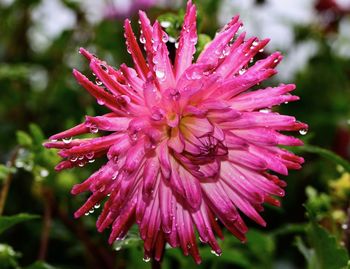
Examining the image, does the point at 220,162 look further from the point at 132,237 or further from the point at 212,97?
the point at 132,237

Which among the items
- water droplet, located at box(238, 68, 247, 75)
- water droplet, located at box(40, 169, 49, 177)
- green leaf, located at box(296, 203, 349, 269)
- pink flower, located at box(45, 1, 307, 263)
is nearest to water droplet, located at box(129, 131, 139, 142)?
pink flower, located at box(45, 1, 307, 263)

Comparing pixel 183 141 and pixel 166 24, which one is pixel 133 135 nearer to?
pixel 183 141

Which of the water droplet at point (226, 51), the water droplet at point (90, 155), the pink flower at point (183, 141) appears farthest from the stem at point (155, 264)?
the water droplet at point (226, 51)

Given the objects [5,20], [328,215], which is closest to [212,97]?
[328,215]

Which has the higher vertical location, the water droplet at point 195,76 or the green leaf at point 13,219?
the water droplet at point 195,76

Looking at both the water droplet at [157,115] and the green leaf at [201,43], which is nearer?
the water droplet at [157,115]

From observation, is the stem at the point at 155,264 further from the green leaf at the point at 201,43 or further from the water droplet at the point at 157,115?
the green leaf at the point at 201,43

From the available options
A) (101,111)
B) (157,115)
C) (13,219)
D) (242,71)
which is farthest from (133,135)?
(101,111)
